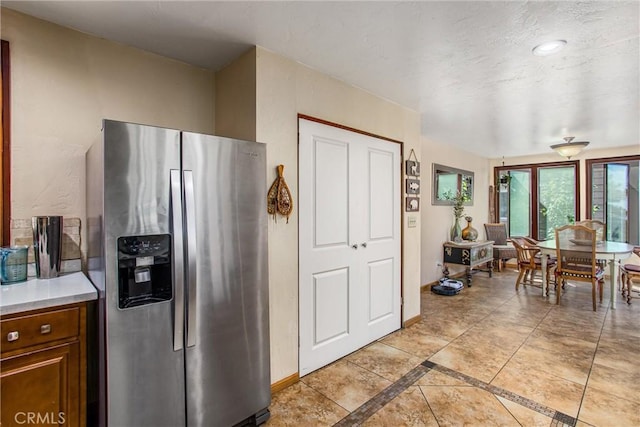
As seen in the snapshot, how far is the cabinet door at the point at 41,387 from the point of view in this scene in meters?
1.29

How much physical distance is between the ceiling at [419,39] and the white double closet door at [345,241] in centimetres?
58

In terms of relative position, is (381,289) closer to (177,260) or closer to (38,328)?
(177,260)

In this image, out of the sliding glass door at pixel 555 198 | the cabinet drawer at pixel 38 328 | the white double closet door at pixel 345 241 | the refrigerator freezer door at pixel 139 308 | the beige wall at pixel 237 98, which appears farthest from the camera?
the sliding glass door at pixel 555 198

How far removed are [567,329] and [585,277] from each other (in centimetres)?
105

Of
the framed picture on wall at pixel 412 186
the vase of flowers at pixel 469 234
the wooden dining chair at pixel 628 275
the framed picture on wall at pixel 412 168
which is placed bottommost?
the wooden dining chair at pixel 628 275

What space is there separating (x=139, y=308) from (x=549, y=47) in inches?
115

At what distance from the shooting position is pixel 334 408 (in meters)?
2.06

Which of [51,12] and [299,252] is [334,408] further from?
[51,12]

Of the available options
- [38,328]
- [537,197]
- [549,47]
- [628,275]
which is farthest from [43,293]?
[537,197]

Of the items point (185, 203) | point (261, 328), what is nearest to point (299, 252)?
point (261, 328)

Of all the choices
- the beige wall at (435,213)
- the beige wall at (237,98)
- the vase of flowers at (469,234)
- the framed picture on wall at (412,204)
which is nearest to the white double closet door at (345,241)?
the framed picture on wall at (412,204)

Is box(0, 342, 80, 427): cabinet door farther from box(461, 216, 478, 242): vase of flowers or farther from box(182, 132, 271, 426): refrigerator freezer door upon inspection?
box(461, 216, 478, 242): vase of flowers

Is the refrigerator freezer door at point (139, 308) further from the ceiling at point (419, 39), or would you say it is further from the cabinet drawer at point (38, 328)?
the ceiling at point (419, 39)

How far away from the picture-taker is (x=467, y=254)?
509 cm
